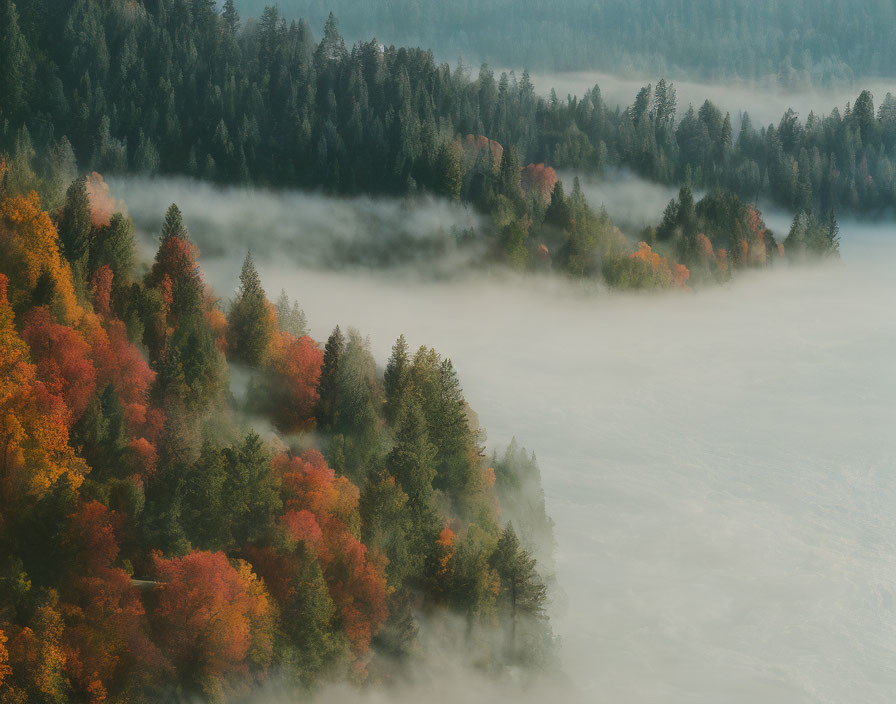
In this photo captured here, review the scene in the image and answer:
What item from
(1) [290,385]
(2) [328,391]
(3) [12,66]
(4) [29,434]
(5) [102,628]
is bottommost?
(5) [102,628]

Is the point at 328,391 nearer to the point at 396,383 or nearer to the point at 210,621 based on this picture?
the point at 396,383

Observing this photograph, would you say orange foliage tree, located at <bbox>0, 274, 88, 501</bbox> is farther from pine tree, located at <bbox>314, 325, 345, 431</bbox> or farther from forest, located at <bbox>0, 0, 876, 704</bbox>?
pine tree, located at <bbox>314, 325, 345, 431</bbox>

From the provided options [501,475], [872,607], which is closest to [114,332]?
[501,475]

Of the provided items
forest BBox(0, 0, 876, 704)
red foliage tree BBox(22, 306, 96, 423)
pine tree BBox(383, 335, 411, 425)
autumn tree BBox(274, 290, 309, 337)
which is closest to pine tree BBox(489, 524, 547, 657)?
forest BBox(0, 0, 876, 704)

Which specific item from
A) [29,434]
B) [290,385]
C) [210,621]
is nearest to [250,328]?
[290,385]

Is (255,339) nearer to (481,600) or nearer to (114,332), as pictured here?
(114,332)

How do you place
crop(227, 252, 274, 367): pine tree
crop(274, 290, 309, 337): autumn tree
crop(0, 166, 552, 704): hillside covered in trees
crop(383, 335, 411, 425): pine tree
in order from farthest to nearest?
crop(274, 290, 309, 337): autumn tree, crop(227, 252, 274, 367): pine tree, crop(383, 335, 411, 425): pine tree, crop(0, 166, 552, 704): hillside covered in trees

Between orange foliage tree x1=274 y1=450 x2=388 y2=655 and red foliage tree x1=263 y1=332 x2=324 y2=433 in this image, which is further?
red foliage tree x1=263 y1=332 x2=324 y2=433
